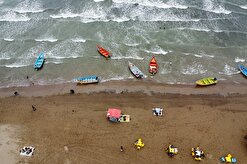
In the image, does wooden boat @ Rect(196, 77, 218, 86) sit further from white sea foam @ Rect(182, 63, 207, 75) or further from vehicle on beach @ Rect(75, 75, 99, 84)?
vehicle on beach @ Rect(75, 75, 99, 84)

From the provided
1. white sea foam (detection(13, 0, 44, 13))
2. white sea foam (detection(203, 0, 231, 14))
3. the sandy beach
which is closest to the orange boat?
the sandy beach

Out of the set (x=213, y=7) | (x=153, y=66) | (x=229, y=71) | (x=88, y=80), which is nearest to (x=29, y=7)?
(x=88, y=80)

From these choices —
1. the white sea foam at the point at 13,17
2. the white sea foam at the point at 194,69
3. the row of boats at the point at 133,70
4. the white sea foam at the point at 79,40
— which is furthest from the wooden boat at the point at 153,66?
the white sea foam at the point at 13,17

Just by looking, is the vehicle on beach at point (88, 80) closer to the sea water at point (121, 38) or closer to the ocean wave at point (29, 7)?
the sea water at point (121, 38)

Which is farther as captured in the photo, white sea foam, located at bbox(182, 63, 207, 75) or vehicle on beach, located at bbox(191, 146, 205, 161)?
white sea foam, located at bbox(182, 63, 207, 75)

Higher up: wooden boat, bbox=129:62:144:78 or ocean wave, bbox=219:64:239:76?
ocean wave, bbox=219:64:239:76

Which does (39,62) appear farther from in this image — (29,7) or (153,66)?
(29,7)
